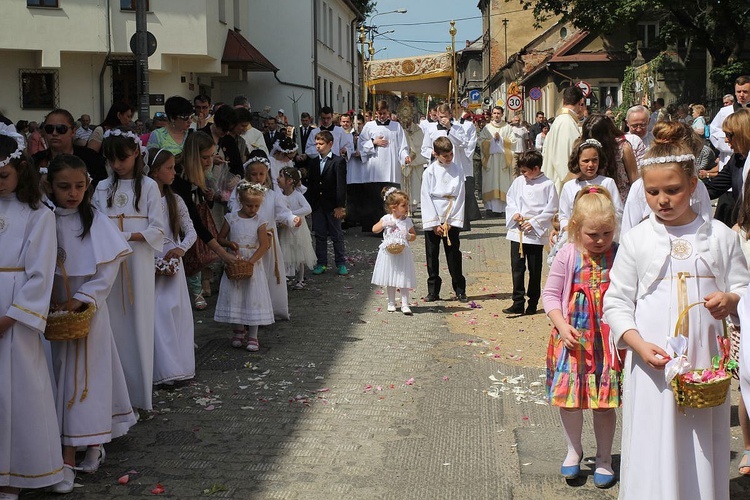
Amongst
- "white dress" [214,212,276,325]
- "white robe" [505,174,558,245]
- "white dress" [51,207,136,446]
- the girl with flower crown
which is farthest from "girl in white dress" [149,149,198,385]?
"white robe" [505,174,558,245]

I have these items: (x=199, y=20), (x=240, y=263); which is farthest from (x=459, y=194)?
(x=199, y=20)

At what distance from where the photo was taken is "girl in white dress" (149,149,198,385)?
279 inches

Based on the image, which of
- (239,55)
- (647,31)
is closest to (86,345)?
(239,55)

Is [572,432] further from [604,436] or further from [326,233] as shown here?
[326,233]

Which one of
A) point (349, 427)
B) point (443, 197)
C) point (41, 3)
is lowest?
point (349, 427)

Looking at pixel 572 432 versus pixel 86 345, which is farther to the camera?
pixel 86 345

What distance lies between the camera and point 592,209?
509cm

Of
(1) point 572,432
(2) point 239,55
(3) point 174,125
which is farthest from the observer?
(2) point 239,55

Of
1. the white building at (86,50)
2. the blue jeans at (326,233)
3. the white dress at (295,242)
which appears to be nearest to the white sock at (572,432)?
the white dress at (295,242)

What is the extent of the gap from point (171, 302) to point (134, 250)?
79 centimetres

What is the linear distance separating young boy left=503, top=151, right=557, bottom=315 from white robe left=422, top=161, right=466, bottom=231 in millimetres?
800

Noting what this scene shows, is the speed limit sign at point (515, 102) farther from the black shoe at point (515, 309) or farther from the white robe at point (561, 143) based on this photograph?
the black shoe at point (515, 309)

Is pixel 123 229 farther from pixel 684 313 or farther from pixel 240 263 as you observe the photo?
pixel 684 313

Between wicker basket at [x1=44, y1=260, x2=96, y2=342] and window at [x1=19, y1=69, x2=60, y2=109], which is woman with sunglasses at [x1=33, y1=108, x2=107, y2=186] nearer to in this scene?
wicker basket at [x1=44, y1=260, x2=96, y2=342]
